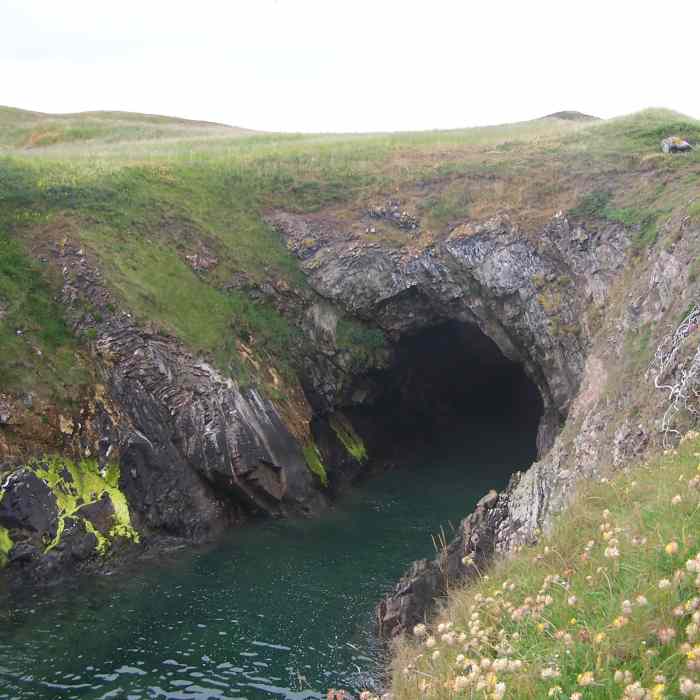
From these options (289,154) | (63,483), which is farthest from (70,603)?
(289,154)

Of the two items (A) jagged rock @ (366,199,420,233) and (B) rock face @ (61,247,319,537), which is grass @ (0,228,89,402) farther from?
(A) jagged rock @ (366,199,420,233)

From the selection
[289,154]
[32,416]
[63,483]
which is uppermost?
[289,154]

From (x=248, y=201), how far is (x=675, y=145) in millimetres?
19703

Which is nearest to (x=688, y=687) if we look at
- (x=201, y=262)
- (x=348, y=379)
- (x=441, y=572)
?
(x=441, y=572)

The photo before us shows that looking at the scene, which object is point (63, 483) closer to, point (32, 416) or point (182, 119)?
point (32, 416)

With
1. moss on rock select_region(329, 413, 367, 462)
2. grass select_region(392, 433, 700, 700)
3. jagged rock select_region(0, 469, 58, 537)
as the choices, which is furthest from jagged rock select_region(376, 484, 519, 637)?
moss on rock select_region(329, 413, 367, 462)

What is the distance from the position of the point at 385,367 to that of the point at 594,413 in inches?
581

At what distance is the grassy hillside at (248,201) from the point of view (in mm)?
28219

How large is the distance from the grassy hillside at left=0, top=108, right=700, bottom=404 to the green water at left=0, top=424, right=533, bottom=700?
7267mm

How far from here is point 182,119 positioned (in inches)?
2987

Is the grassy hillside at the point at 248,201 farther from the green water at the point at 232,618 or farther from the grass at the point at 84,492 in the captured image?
the green water at the point at 232,618

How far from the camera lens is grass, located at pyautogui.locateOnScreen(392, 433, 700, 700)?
6523mm

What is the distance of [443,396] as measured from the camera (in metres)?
43.4

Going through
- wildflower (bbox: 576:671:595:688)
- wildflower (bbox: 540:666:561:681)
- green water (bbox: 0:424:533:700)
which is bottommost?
green water (bbox: 0:424:533:700)
